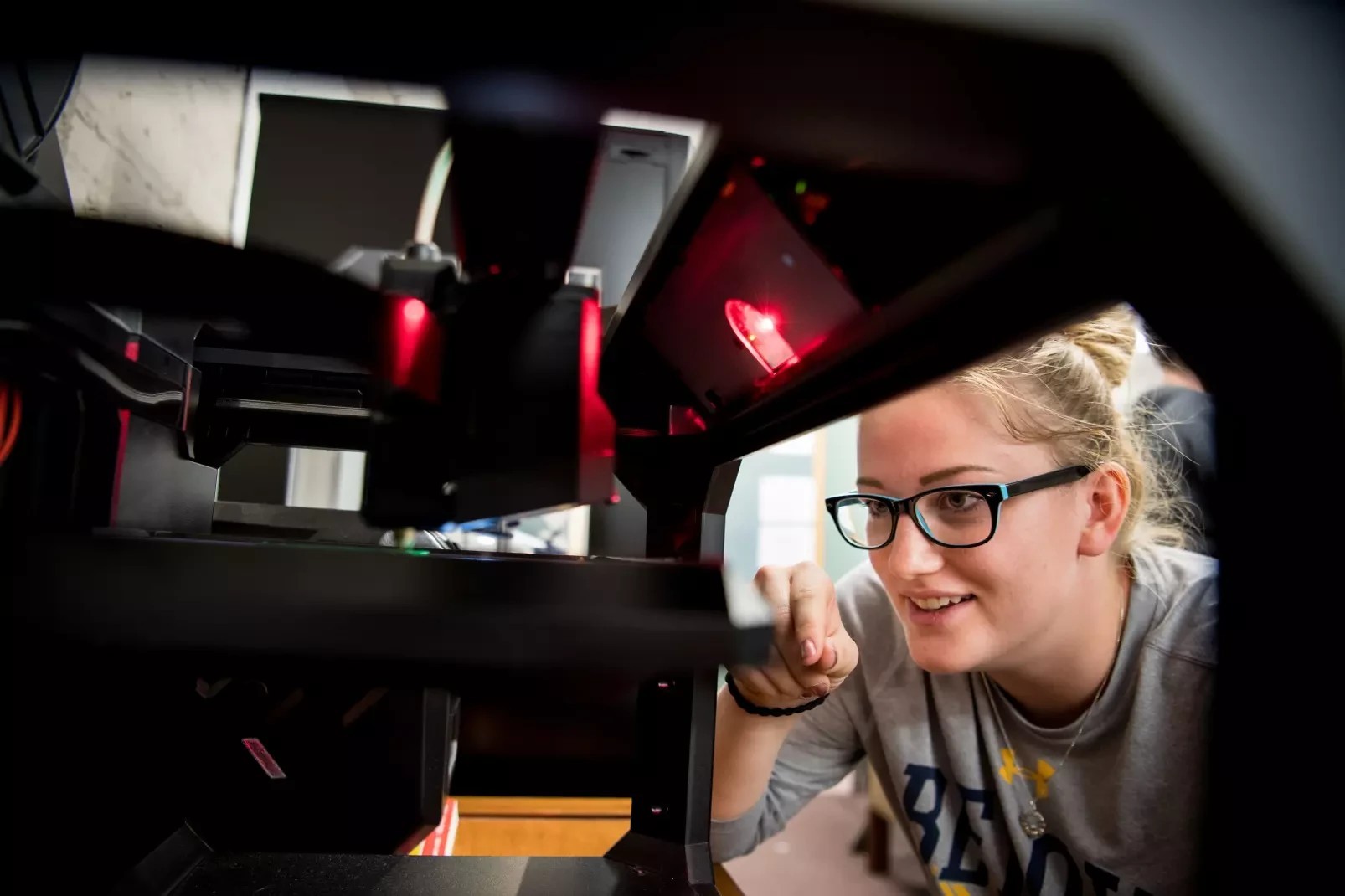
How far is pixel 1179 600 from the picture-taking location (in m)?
0.76

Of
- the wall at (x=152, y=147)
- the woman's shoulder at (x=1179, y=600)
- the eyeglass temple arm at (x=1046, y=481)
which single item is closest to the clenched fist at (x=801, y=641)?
the eyeglass temple arm at (x=1046, y=481)

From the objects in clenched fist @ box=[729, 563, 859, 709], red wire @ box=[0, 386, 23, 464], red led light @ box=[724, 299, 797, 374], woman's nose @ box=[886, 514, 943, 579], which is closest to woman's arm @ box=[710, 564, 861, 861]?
clenched fist @ box=[729, 563, 859, 709]

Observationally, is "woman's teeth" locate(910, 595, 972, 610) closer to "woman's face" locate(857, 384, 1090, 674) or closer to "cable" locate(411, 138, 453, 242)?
"woman's face" locate(857, 384, 1090, 674)

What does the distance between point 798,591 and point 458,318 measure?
1.53 feet

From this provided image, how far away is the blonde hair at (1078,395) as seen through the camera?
73 cm

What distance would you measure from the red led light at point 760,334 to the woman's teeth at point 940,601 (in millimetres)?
490

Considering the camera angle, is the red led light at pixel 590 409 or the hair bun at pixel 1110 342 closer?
the red led light at pixel 590 409

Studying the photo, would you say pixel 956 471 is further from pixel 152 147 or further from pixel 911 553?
pixel 152 147

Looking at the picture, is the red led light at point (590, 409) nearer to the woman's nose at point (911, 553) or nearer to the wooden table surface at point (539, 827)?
the woman's nose at point (911, 553)

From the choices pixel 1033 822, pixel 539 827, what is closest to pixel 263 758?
pixel 539 827

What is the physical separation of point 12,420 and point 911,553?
2.35ft

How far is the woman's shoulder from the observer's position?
70 centimetres

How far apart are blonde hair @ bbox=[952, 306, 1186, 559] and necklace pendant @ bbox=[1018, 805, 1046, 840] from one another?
323mm

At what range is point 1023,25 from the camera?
0.17m
